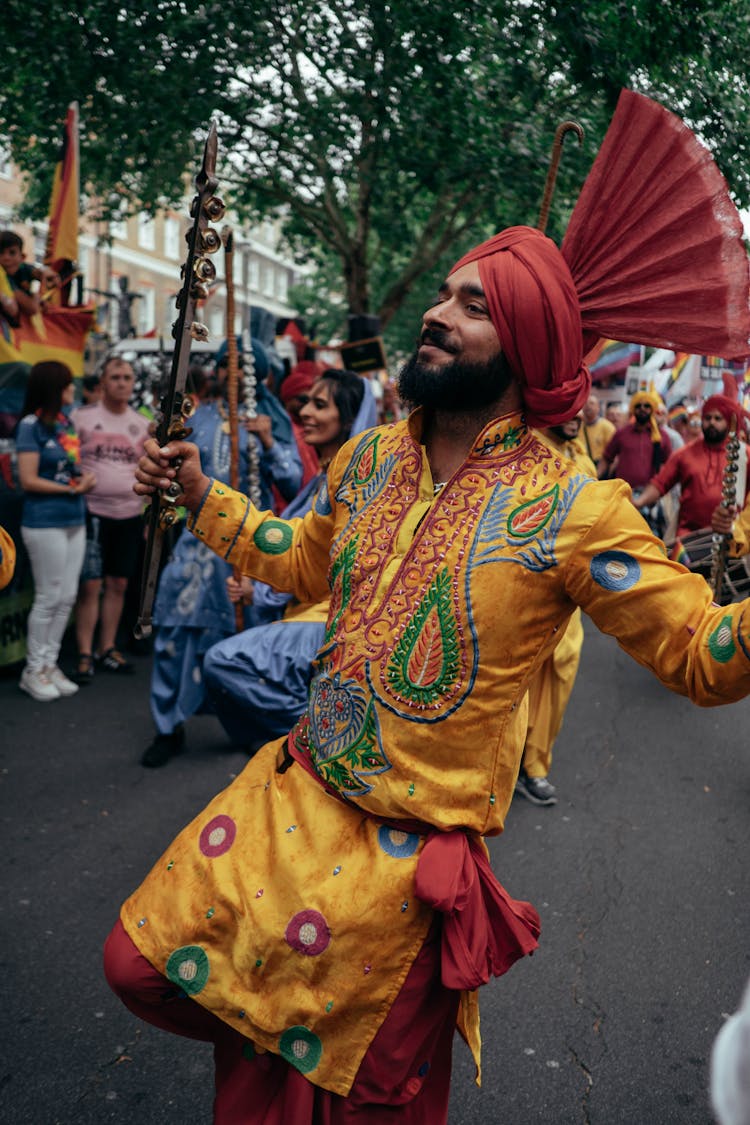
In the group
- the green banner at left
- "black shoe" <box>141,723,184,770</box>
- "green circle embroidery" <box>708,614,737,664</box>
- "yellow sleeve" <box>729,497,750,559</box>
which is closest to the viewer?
"green circle embroidery" <box>708,614,737,664</box>

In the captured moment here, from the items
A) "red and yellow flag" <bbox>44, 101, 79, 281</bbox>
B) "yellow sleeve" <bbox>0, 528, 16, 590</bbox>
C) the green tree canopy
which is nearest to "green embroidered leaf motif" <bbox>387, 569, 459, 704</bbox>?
"yellow sleeve" <bbox>0, 528, 16, 590</bbox>

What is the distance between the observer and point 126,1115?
2799 mm

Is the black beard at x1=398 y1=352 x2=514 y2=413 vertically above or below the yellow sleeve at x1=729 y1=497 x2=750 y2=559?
above

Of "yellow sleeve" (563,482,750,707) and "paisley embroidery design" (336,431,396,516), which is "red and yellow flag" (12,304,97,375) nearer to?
"paisley embroidery design" (336,431,396,516)

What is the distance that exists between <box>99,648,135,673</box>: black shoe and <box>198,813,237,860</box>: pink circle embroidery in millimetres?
5555

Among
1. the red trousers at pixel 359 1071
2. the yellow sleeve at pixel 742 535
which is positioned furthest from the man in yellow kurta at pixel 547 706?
the red trousers at pixel 359 1071

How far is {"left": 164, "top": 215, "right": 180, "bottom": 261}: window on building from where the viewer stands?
40969mm

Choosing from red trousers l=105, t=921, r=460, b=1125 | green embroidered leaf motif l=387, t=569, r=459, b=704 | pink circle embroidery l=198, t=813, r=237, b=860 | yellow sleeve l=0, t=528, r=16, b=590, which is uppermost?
green embroidered leaf motif l=387, t=569, r=459, b=704

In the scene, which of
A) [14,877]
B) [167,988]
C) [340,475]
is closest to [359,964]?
[167,988]

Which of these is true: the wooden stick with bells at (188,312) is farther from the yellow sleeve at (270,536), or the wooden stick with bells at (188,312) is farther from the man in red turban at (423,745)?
the man in red turban at (423,745)

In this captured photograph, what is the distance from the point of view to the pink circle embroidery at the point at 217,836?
2.13 meters

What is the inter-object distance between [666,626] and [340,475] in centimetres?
86

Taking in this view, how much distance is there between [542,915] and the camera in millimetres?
4070

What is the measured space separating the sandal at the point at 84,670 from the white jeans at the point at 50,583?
12.5 inches
